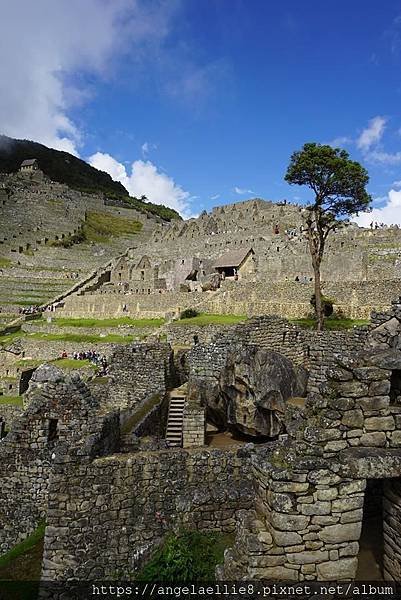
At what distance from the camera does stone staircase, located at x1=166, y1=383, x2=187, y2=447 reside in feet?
31.7

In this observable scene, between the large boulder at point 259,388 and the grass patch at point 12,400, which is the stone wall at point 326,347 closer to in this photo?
the large boulder at point 259,388

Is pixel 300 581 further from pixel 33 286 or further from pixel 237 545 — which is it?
pixel 33 286

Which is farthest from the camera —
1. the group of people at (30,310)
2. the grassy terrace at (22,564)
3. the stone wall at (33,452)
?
the group of people at (30,310)

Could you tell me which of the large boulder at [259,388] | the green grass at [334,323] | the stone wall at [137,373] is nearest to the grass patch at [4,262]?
the green grass at [334,323]

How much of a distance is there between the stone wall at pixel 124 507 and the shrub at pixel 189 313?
2422 cm

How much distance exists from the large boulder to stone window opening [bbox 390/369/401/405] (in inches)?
177

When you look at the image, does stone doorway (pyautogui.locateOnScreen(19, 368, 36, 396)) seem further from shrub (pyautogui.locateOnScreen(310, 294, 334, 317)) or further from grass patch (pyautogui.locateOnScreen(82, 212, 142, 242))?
grass patch (pyautogui.locateOnScreen(82, 212, 142, 242))

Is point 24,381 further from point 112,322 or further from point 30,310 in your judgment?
point 30,310

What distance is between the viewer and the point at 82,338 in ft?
101

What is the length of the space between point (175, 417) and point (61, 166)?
17055 cm

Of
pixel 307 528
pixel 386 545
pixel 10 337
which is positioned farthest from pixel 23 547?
pixel 10 337

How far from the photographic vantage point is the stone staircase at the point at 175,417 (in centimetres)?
965

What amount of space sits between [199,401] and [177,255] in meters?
45.4

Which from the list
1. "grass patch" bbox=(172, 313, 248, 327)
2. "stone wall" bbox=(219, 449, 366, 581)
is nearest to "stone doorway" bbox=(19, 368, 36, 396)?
"grass patch" bbox=(172, 313, 248, 327)
